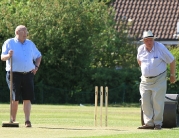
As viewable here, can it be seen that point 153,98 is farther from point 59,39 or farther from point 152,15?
point 152,15

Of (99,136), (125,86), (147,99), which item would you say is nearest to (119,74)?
(125,86)

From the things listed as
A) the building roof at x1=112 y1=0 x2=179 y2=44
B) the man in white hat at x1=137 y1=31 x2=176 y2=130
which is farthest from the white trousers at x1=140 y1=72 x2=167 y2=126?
the building roof at x1=112 y1=0 x2=179 y2=44

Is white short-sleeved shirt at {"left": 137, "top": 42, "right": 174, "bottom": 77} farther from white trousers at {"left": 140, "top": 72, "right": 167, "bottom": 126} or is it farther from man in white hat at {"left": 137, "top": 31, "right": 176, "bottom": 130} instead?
white trousers at {"left": 140, "top": 72, "right": 167, "bottom": 126}

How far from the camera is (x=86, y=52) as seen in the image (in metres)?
38.0

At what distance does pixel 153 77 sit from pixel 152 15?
3521 cm

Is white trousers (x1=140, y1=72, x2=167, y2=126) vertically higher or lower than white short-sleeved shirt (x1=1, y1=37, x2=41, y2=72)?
lower

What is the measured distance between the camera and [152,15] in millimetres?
51219

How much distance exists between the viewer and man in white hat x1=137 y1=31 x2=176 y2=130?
16172 millimetres

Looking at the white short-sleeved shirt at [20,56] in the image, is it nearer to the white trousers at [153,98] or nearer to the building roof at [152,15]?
the white trousers at [153,98]

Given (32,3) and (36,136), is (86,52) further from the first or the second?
(36,136)

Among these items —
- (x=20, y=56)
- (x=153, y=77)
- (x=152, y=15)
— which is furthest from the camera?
(x=152, y=15)

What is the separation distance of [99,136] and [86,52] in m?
24.2

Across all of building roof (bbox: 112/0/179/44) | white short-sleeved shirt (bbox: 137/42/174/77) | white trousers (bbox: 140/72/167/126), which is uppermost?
building roof (bbox: 112/0/179/44)

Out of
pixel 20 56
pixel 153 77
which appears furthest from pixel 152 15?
pixel 20 56
